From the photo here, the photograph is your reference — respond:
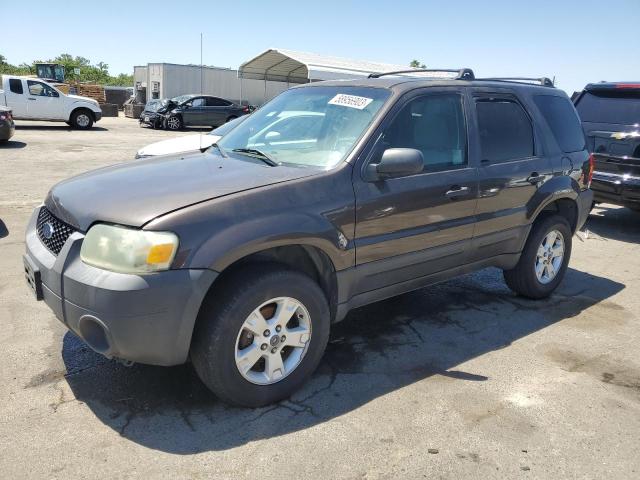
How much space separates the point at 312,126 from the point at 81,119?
19.2m

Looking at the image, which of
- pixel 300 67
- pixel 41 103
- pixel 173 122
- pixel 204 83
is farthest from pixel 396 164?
pixel 204 83

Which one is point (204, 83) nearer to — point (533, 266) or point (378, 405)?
point (533, 266)

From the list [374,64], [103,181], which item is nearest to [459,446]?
[103,181]

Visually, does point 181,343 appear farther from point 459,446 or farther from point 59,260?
point 459,446

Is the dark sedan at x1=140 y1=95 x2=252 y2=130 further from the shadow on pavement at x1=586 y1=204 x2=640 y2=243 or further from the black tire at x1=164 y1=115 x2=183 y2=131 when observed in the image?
the shadow on pavement at x1=586 y1=204 x2=640 y2=243

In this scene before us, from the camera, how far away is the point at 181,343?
2.76 m

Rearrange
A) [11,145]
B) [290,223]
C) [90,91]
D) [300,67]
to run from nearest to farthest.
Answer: [290,223]
[11,145]
[300,67]
[90,91]

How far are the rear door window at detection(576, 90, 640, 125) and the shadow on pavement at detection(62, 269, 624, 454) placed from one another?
11.4ft

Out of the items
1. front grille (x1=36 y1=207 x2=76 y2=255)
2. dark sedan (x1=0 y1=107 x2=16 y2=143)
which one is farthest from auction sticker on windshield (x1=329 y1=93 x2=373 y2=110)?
dark sedan (x1=0 y1=107 x2=16 y2=143)

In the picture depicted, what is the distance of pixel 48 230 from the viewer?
318cm

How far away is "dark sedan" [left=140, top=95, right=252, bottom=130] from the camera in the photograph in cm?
2334

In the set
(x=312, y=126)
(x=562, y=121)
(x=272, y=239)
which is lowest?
(x=272, y=239)

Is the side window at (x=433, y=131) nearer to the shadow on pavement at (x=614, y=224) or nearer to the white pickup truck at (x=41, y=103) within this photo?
the shadow on pavement at (x=614, y=224)

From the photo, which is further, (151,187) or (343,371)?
(343,371)
